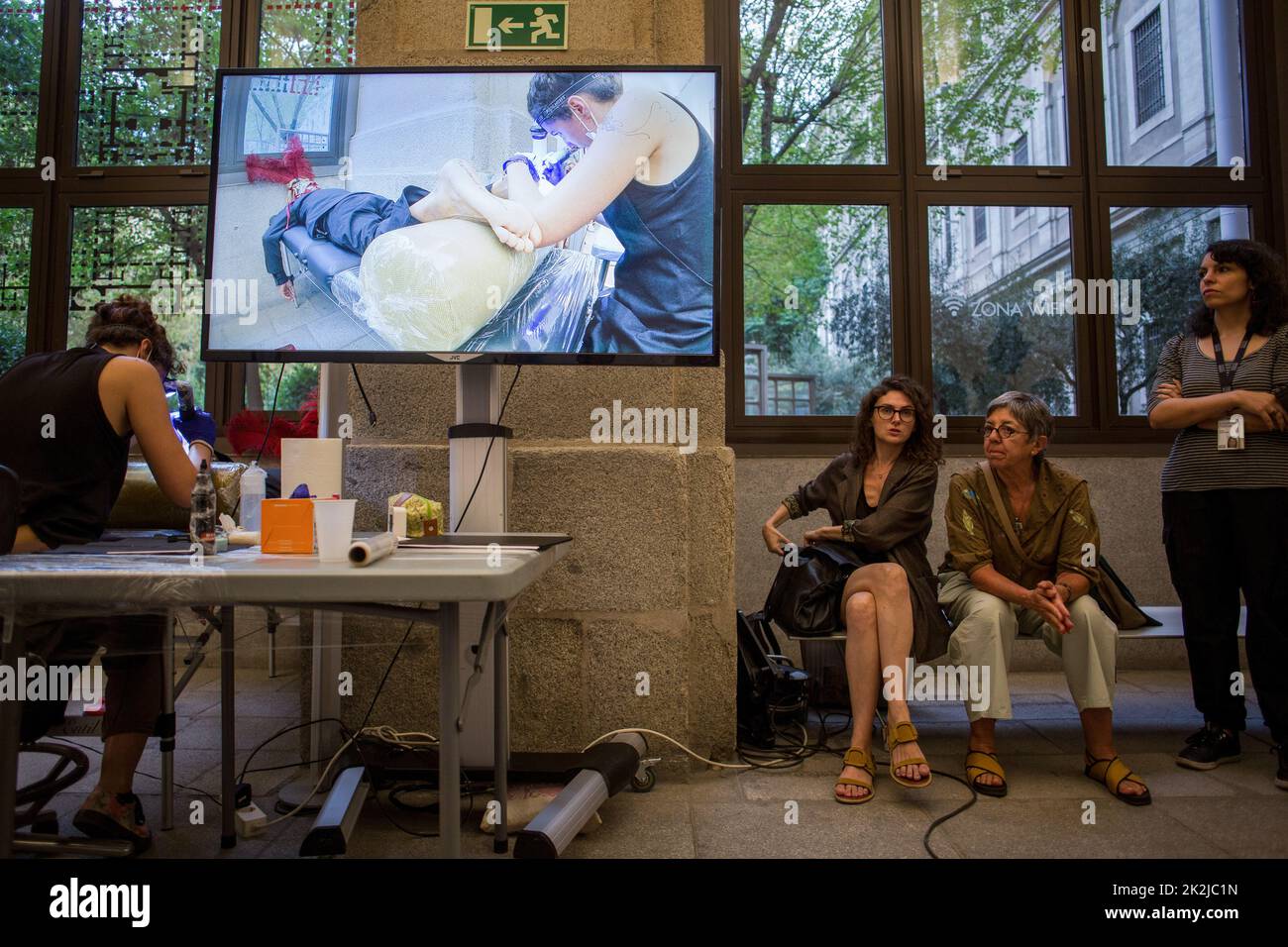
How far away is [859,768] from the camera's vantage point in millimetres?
2498

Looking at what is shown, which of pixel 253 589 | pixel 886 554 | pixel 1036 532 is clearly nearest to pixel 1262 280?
pixel 1036 532

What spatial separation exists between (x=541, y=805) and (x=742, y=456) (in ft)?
7.54

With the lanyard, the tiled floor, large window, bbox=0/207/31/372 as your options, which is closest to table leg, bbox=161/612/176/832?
the tiled floor

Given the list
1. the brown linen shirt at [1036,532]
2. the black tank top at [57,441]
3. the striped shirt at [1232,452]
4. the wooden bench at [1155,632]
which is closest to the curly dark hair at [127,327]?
the black tank top at [57,441]

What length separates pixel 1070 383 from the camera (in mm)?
4398

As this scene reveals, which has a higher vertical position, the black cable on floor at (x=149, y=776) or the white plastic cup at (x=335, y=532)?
the white plastic cup at (x=335, y=532)

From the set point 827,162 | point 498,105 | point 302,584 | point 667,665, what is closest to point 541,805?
point 667,665

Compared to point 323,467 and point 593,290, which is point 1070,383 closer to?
point 593,290

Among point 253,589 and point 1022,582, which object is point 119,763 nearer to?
point 253,589

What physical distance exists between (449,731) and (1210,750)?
8.28ft
